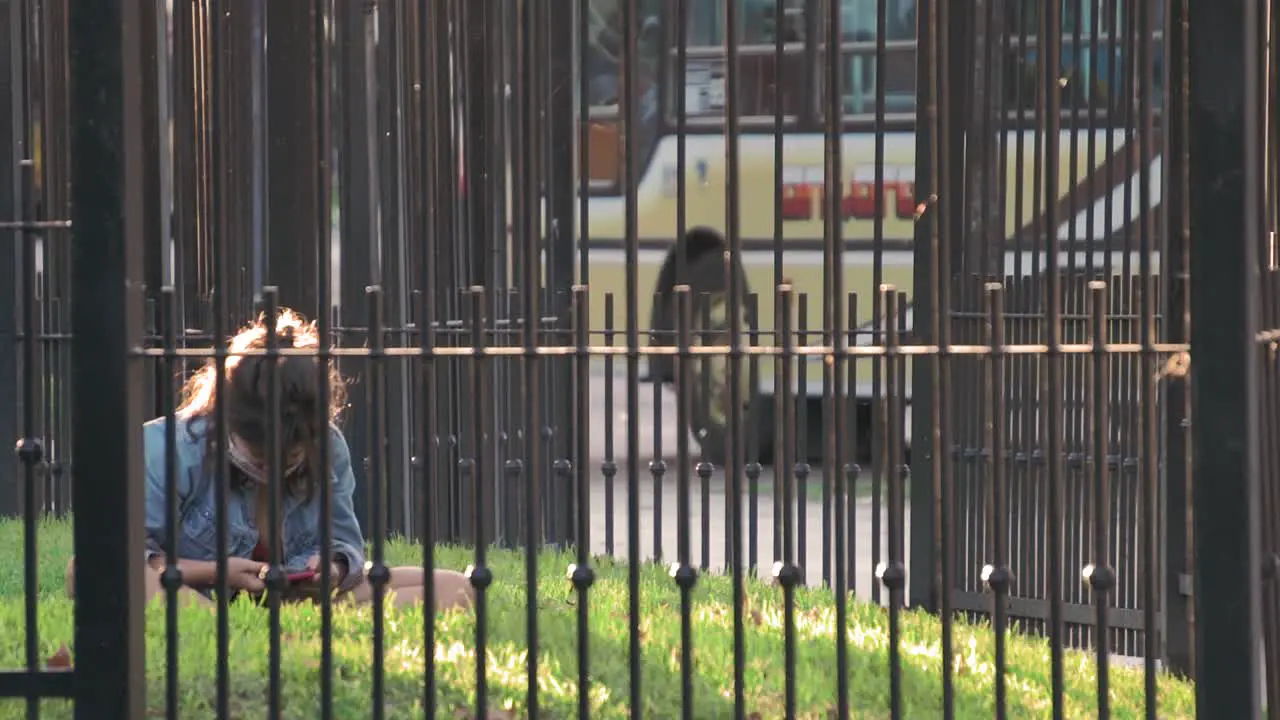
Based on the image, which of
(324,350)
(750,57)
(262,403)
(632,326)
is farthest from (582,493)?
(750,57)

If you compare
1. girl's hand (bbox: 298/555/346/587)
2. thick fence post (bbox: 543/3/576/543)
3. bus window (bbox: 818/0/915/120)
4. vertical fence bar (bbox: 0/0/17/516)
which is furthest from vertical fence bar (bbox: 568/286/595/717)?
bus window (bbox: 818/0/915/120)

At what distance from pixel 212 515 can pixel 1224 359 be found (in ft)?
9.24

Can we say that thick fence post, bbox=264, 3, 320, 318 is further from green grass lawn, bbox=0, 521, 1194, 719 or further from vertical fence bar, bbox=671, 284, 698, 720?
vertical fence bar, bbox=671, 284, 698, 720

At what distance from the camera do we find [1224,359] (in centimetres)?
396

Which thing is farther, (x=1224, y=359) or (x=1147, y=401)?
(x=1147, y=401)

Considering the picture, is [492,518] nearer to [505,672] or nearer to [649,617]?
[649,617]

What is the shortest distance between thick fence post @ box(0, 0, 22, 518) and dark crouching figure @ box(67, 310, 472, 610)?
3419mm

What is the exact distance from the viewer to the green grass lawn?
14.2 ft

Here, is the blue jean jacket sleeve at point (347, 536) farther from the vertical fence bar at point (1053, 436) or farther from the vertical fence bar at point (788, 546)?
the vertical fence bar at point (1053, 436)

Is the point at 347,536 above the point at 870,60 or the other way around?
the other way around

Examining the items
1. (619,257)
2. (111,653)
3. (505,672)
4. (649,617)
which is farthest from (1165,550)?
(619,257)

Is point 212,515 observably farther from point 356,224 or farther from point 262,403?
point 356,224

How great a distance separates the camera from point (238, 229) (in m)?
8.02

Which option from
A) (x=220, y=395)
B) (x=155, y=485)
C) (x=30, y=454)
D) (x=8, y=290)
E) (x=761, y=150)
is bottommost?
(x=155, y=485)
